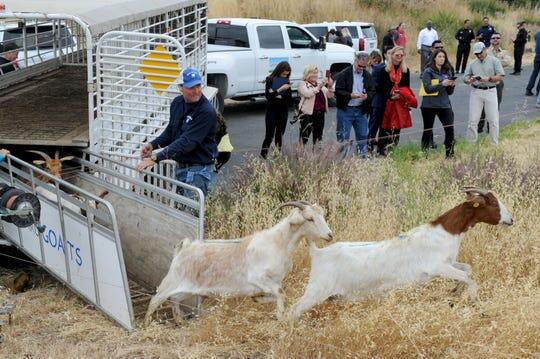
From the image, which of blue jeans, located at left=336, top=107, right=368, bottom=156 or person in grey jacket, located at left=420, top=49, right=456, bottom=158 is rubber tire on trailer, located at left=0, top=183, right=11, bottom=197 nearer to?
blue jeans, located at left=336, top=107, right=368, bottom=156

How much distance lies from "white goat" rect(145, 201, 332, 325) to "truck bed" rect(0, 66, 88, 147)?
207 centimetres

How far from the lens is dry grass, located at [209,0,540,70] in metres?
27.9

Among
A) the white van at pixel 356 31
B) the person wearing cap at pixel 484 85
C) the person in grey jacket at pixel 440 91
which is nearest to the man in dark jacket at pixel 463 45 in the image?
the white van at pixel 356 31

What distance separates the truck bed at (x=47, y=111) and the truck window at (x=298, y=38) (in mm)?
5912

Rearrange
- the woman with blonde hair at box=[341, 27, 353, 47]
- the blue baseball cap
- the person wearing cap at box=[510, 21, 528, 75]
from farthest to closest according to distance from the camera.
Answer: the person wearing cap at box=[510, 21, 528, 75], the woman with blonde hair at box=[341, 27, 353, 47], the blue baseball cap

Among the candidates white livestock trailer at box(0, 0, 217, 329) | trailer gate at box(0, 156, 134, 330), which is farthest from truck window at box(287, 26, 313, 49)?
trailer gate at box(0, 156, 134, 330)

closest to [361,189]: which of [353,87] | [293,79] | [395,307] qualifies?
[395,307]

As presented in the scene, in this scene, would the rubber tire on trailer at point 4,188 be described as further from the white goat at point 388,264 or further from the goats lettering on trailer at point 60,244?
the white goat at point 388,264

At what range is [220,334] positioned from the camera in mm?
5559

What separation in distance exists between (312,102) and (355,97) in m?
0.58

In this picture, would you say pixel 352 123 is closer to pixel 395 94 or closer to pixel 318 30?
pixel 395 94

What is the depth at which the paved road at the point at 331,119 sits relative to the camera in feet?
42.2

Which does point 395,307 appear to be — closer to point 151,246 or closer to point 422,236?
point 422,236

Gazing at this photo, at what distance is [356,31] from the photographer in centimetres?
2375
